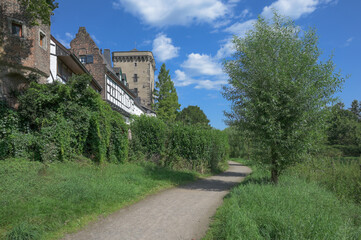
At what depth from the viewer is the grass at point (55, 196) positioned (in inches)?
215

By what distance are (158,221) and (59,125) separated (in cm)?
713

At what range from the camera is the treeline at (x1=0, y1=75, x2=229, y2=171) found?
10984mm

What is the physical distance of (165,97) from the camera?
184 ft

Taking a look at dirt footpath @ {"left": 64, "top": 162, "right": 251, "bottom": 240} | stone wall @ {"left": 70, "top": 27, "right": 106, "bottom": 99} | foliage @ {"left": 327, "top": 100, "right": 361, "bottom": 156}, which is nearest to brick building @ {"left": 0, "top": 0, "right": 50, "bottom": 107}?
dirt footpath @ {"left": 64, "top": 162, "right": 251, "bottom": 240}

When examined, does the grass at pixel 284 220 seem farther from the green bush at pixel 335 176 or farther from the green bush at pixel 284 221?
the green bush at pixel 335 176

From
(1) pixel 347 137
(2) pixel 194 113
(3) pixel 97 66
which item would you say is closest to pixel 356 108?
(1) pixel 347 137

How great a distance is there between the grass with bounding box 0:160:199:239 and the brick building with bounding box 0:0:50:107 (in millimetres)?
5348

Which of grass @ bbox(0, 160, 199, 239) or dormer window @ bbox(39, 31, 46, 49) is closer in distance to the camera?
grass @ bbox(0, 160, 199, 239)

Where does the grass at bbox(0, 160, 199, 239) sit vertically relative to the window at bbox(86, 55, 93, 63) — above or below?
below

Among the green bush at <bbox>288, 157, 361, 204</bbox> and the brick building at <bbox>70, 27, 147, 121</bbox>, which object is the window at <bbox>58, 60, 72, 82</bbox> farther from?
the green bush at <bbox>288, 157, 361, 204</bbox>

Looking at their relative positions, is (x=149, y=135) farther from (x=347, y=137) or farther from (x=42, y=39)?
(x=347, y=137)

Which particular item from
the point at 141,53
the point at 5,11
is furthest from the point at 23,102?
the point at 141,53

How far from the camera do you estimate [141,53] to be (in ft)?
197

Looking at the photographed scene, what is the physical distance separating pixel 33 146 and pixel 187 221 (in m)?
7.77
